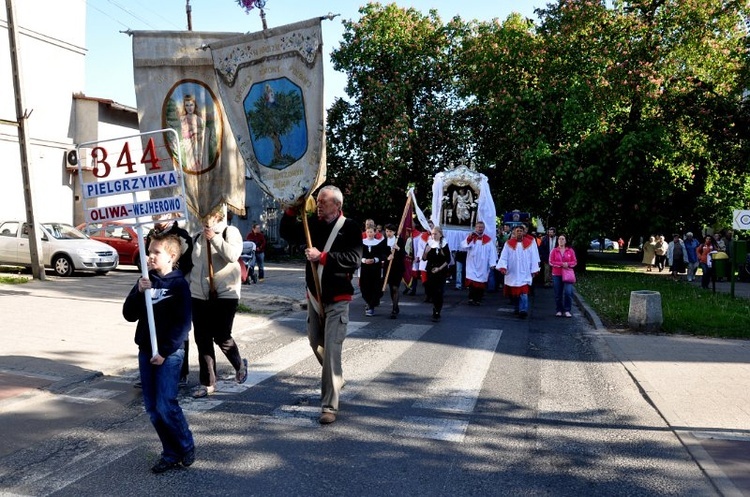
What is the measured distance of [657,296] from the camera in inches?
462

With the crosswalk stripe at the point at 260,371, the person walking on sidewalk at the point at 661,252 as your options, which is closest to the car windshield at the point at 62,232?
the crosswalk stripe at the point at 260,371

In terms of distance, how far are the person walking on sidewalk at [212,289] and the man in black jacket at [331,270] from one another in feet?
2.88

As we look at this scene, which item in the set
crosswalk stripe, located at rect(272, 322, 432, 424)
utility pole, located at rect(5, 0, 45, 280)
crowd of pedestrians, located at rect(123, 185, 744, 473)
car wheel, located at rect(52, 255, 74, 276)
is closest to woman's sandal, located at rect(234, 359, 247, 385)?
crowd of pedestrians, located at rect(123, 185, 744, 473)

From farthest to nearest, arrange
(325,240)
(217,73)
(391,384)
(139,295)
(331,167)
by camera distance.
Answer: (331,167)
(391,384)
(217,73)
(325,240)
(139,295)

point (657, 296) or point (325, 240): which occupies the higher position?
point (325, 240)

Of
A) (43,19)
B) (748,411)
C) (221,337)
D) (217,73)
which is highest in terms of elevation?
(43,19)

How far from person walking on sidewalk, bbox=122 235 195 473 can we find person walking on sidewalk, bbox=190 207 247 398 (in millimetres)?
1918

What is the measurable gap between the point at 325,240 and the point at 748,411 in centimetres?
426

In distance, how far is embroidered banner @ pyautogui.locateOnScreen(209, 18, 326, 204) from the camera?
20.5 ft

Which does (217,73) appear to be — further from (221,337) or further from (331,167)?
(331,167)

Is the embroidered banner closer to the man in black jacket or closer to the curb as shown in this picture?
the man in black jacket

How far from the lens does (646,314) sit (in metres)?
11.5

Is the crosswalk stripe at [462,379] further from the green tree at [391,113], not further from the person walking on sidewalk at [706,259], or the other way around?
the green tree at [391,113]

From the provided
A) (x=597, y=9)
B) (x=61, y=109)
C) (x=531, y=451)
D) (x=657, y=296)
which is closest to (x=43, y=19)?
(x=61, y=109)
